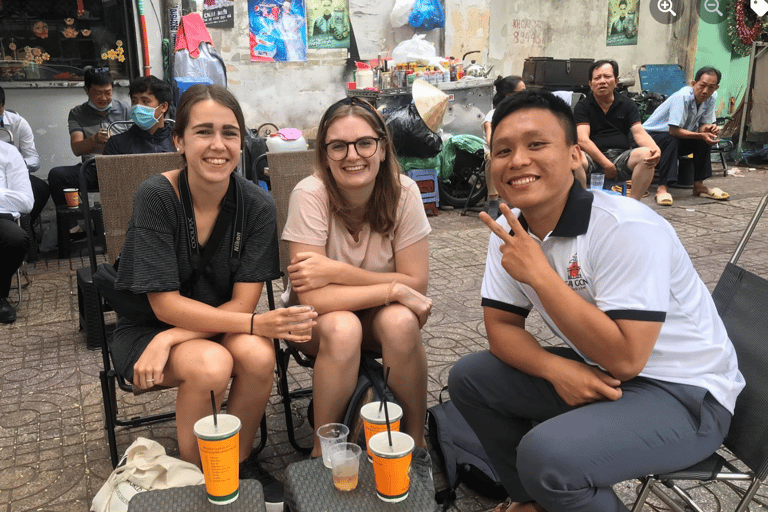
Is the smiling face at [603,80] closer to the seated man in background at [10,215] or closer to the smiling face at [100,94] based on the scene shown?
the smiling face at [100,94]

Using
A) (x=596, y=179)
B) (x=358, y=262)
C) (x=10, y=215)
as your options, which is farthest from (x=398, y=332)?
(x=596, y=179)

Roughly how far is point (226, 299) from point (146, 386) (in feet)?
1.59

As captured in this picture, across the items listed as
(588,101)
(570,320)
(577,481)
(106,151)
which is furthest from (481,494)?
(588,101)

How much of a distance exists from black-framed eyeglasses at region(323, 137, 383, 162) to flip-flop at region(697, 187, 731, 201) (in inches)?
278

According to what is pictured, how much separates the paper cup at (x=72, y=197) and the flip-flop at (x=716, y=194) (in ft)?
23.9

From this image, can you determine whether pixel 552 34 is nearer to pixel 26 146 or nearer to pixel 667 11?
pixel 667 11

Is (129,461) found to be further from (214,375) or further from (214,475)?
(214,475)

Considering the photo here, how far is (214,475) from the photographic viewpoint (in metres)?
1.73

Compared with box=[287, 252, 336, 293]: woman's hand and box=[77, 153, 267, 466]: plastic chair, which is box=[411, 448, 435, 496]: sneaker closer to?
box=[287, 252, 336, 293]: woman's hand

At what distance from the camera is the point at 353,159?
2.52 meters

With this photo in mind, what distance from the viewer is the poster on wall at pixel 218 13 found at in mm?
7930

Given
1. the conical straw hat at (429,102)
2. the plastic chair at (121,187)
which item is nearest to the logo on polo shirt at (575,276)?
the plastic chair at (121,187)

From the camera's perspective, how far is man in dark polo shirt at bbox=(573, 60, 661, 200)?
679cm

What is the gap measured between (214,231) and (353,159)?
592 millimetres
